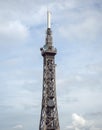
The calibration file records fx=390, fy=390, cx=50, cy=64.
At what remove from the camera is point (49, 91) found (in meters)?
185

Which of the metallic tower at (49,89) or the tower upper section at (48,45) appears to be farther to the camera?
the tower upper section at (48,45)

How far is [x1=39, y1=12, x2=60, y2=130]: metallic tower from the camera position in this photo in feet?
597

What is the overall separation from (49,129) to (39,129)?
4.85 m

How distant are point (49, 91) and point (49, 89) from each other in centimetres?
95

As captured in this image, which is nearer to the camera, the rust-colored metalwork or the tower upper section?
the rust-colored metalwork

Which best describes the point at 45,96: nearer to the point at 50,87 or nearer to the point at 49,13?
the point at 50,87

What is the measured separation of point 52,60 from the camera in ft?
621

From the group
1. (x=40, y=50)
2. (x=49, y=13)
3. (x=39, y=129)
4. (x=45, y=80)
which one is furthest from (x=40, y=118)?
(x=49, y=13)

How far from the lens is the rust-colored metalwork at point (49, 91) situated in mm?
182000

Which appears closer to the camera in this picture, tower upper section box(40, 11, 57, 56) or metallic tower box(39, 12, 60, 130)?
metallic tower box(39, 12, 60, 130)

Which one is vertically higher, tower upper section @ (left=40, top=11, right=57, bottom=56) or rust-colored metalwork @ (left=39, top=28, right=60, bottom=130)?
tower upper section @ (left=40, top=11, right=57, bottom=56)

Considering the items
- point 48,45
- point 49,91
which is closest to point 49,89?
point 49,91

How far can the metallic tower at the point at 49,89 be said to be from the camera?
18200 centimetres

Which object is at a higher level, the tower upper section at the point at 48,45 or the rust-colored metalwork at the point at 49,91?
the tower upper section at the point at 48,45
